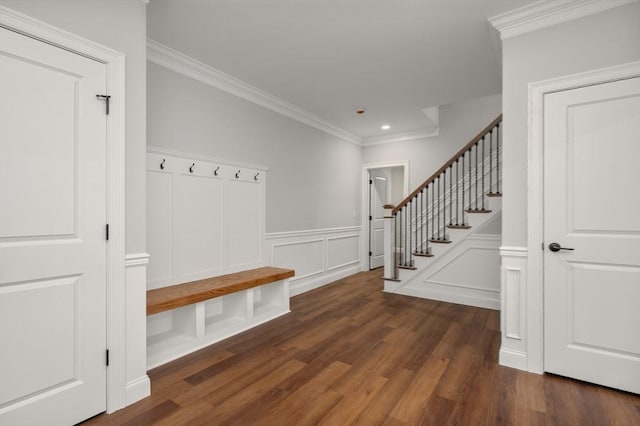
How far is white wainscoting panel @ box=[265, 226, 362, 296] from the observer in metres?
4.33

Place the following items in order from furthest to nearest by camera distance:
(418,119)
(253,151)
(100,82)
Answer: (418,119), (253,151), (100,82)

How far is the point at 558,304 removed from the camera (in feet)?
7.54

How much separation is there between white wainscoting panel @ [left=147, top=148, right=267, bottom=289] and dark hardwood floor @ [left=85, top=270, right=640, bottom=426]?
0.85 metres

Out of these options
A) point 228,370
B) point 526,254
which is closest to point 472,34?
point 526,254

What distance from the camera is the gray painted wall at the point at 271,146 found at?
3.02 m

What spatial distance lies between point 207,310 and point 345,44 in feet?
9.92

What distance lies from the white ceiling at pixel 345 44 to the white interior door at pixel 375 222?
264 centimetres

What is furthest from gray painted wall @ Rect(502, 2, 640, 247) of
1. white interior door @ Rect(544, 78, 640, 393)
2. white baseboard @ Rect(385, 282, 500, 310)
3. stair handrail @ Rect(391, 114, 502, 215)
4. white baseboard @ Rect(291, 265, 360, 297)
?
white baseboard @ Rect(291, 265, 360, 297)

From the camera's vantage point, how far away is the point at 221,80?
3471 mm

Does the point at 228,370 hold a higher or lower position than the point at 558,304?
lower

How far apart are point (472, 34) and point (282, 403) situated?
329cm

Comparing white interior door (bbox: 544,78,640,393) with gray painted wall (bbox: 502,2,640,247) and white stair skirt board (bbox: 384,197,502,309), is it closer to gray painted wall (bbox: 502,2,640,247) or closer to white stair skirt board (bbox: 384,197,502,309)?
gray painted wall (bbox: 502,2,640,247)

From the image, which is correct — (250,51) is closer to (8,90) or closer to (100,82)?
(100,82)

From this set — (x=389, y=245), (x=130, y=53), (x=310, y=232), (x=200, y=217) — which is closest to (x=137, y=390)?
(x=200, y=217)
